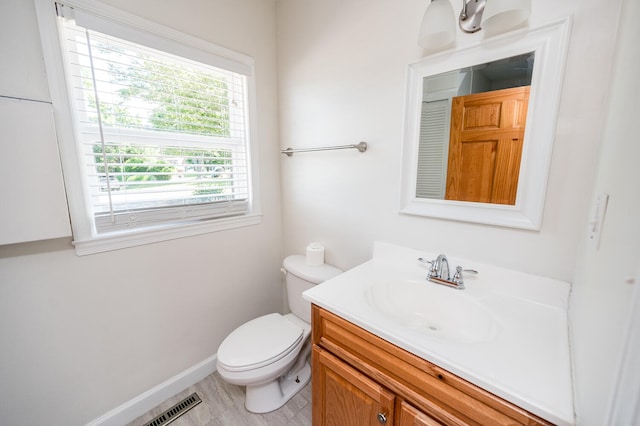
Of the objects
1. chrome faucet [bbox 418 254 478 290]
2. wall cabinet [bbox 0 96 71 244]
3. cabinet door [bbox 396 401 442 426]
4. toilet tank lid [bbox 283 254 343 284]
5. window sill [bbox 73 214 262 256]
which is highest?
wall cabinet [bbox 0 96 71 244]

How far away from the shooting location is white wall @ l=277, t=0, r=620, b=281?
2.61 feet

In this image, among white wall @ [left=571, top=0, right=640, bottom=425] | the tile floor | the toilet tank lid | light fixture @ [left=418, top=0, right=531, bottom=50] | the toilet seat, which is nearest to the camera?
white wall @ [left=571, top=0, right=640, bottom=425]

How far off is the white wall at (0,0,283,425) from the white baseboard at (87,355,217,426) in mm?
35

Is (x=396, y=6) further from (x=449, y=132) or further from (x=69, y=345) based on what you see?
(x=69, y=345)

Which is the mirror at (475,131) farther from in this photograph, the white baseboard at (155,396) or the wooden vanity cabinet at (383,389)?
the white baseboard at (155,396)

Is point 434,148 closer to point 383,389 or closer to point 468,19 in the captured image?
point 468,19

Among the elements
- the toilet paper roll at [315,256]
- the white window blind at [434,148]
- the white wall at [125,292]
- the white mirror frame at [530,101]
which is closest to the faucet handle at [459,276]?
the white mirror frame at [530,101]

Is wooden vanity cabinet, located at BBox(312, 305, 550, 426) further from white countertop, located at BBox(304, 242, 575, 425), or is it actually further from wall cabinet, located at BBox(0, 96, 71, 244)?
wall cabinet, located at BBox(0, 96, 71, 244)

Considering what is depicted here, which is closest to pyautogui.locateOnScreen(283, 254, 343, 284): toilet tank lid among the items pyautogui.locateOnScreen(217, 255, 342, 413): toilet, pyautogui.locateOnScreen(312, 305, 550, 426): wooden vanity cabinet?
pyautogui.locateOnScreen(217, 255, 342, 413): toilet

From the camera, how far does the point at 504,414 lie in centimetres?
60

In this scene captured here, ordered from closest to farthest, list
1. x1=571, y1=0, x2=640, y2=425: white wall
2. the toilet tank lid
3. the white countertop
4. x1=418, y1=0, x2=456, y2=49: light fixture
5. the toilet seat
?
x1=571, y1=0, x2=640, y2=425: white wall
the white countertop
x1=418, y1=0, x2=456, y2=49: light fixture
the toilet seat
the toilet tank lid

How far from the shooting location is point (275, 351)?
1.27 m

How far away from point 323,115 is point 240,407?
69.8 inches

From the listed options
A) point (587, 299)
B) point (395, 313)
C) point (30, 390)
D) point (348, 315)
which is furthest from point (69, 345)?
point (587, 299)
